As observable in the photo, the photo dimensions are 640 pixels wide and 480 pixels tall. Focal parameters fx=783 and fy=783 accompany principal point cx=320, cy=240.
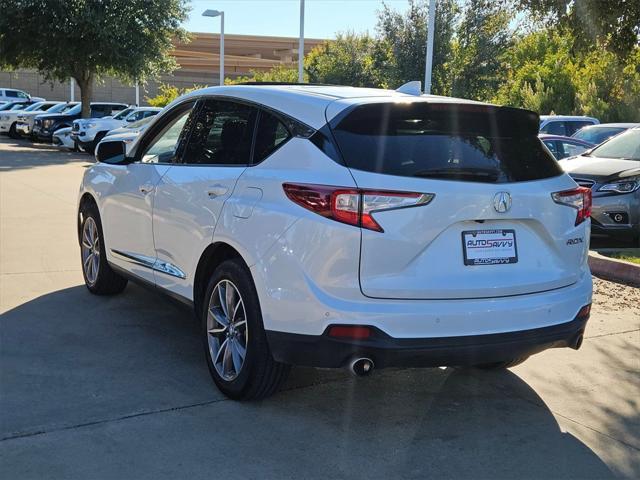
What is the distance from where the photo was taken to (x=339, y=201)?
3.81 meters

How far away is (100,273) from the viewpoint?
6633 millimetres

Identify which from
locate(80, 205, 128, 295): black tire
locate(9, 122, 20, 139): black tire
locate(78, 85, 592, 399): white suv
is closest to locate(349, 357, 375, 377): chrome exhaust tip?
locate(78, 85, 592, 399): white suv

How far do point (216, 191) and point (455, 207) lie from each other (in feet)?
Answer: 4.93

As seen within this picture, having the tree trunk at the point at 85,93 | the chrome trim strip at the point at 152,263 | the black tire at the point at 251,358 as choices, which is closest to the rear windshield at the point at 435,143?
the black tire at the point at 251,358

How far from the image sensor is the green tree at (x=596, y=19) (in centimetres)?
885

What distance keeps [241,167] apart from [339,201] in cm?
98

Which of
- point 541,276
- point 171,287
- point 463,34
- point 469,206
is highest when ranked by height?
point 463,34

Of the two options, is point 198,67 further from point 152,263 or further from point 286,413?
point 286,413

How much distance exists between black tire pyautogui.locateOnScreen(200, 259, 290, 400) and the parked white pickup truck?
22160 mm

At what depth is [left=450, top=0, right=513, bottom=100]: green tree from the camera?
32.7 metres

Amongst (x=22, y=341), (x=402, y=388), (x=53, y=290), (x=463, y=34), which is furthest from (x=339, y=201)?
(x=463, y=34)

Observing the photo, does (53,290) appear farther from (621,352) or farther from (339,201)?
(621,352)

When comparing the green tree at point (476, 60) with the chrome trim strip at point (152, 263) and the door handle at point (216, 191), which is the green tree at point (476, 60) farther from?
the door handle at point (216, 191)

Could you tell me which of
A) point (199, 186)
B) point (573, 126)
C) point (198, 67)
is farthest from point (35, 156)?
point (198, 67)
